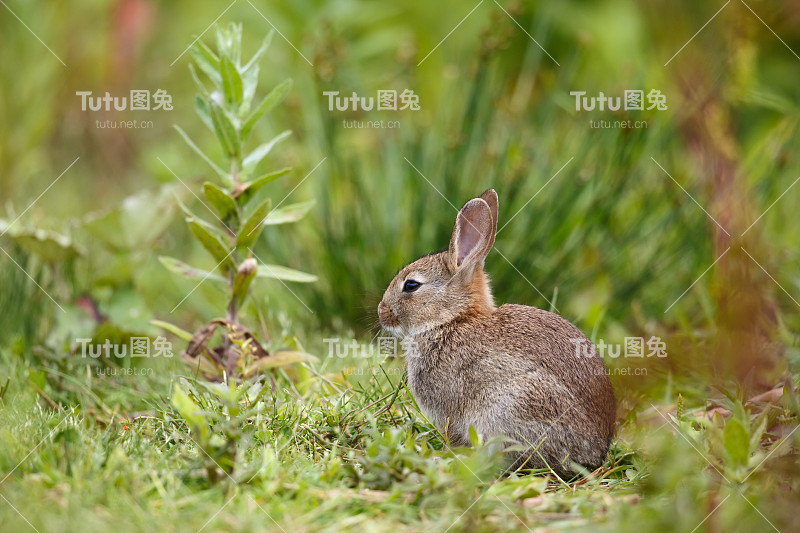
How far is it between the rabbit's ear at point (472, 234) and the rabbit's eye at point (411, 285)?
0.68 feet

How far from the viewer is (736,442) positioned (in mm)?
2865

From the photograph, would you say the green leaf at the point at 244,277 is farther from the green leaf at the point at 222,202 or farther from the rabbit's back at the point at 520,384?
the rabbit's back at the point at 520,384

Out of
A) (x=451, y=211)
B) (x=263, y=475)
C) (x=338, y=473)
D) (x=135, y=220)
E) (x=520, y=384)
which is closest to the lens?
(x=263, y=475)

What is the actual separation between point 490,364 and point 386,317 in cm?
69

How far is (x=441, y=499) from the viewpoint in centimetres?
271

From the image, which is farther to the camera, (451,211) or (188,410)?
(451,211)

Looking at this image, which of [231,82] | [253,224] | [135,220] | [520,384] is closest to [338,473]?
[520,384]

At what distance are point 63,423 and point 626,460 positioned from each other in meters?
2.21

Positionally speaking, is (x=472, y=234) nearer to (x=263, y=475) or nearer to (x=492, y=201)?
(x=492, y=201)

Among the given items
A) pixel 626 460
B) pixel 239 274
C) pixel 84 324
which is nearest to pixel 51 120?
pixel 84 324

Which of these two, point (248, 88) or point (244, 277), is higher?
point (248, 88)

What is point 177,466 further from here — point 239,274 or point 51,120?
point 51,120

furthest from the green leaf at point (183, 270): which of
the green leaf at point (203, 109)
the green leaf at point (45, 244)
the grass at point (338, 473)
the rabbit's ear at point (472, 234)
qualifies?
the rabbit's ear at point (472, 234)

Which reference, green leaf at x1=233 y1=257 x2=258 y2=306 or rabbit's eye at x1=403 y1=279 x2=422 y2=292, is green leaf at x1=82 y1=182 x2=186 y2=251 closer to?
green leaf at x1=233 y1=257 x2=258 y2=306
